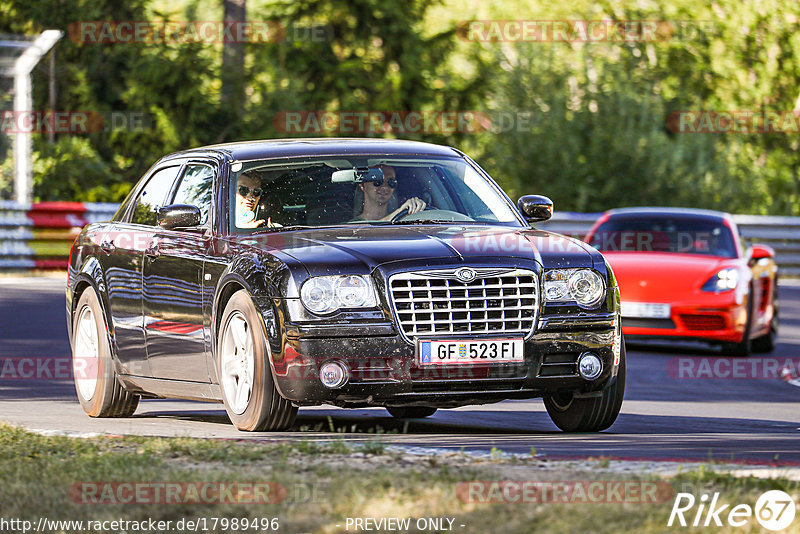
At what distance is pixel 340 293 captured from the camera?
A: 28.6 feet

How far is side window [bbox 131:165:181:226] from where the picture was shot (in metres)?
11.0

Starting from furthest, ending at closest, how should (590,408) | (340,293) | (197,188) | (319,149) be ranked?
(197,188) < (319,149) < (590,408) < (340,293)

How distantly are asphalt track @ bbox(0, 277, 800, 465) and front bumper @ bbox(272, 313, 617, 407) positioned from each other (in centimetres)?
24

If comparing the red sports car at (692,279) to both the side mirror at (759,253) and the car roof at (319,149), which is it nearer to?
the side mirror at (759,253)

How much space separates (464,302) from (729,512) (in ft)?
9.79

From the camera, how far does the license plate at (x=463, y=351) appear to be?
345 inches

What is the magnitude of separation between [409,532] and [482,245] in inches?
137

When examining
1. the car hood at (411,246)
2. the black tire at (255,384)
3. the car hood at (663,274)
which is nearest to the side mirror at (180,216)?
the car hood at (411,246)

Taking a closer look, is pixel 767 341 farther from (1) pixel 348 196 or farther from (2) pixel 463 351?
(2) pixel 463 351

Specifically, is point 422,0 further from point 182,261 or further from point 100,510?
point 100,510

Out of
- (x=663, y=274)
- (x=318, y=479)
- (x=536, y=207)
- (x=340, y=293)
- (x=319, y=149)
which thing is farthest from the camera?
(x=663, y=274)

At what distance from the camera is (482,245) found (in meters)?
9.15

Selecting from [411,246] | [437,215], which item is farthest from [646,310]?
[411,246]

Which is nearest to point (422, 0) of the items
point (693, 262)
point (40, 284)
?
point (40, 284)
